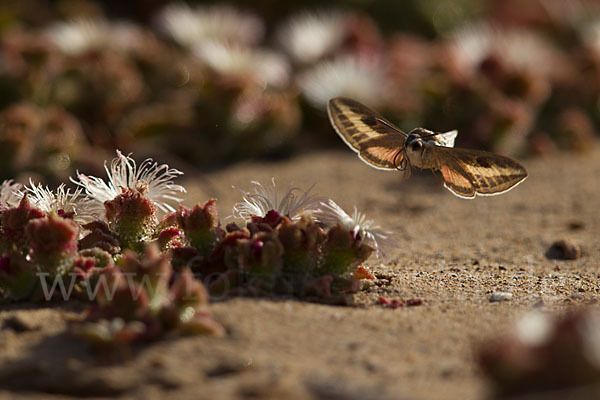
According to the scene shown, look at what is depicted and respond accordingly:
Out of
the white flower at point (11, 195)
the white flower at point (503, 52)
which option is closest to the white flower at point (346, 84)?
the white flower at point (503, 52)

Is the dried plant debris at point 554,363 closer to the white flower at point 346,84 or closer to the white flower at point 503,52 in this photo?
the white flower at point 346,84

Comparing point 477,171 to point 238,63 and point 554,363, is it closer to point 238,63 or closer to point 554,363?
point 554,363

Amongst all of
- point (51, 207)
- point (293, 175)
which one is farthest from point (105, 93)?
point (51, 207)

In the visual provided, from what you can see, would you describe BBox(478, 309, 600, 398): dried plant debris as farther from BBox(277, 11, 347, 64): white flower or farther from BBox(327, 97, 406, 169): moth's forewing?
BBox(277, 11, 347, 64): white flower

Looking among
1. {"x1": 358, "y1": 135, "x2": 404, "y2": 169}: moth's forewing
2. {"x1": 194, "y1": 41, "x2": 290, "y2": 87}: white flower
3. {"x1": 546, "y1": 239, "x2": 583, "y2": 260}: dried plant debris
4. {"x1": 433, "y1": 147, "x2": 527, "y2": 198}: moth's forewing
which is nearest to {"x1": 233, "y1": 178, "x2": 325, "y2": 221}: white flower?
{"x1": 358, "y1": 135, "x2": 404, "y2": 169}: moth's forewing

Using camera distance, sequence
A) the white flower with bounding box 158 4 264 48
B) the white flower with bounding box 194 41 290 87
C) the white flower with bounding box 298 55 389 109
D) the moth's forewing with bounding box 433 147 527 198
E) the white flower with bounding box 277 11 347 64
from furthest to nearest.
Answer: the white flower with bounding box 158 4 264 48 < the white flower with bounding box 277 11 347 64 < the white flower with bounding box 298 55 389 109 < the white flower with bounding box 194 41 290 87 < the moth's forewing with bounding box 433 147 527 198

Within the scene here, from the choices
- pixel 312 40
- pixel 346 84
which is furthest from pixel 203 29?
pixel 346 84

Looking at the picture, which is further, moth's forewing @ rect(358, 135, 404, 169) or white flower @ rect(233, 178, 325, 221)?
moth's forewing @ rect(358, 135, 404, 169)
